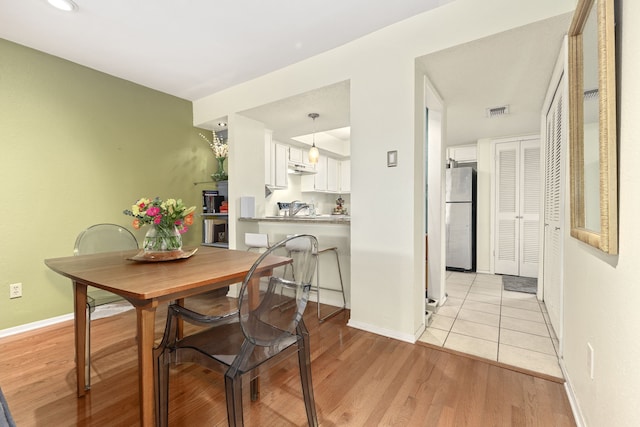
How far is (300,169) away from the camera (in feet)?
17.2

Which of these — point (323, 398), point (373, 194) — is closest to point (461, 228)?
point (373, 194)

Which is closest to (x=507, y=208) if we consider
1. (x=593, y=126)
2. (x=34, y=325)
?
(x=593, y=126)

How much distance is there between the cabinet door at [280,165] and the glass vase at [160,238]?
295 centimetres

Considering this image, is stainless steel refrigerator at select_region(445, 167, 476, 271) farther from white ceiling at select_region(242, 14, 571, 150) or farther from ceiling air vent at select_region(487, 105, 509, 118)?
ceiling air vent at select_region(487, 105, 509, 118)

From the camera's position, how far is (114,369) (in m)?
1.91

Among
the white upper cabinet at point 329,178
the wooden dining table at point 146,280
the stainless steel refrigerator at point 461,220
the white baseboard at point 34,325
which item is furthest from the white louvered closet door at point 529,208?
the white baseboard at point 34,325

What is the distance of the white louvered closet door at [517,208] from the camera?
13.9 ft

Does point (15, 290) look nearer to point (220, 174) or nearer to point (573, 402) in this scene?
point (220, 174)

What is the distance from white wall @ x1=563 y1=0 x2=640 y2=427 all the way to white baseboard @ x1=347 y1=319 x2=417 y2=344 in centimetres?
106

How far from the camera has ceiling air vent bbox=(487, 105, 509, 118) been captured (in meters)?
3.18

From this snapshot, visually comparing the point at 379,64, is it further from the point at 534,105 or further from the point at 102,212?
the point at 102,212

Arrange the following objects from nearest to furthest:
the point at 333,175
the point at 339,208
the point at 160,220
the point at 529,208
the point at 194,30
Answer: the point at 160,220
the point at 194,30
the point at 529,208
the point at 333,175
the point at 339,208

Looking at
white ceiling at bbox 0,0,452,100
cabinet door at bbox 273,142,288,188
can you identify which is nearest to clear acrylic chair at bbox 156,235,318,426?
white ceiling at bbox 0,0,452,100

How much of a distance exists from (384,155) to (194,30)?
183cm
